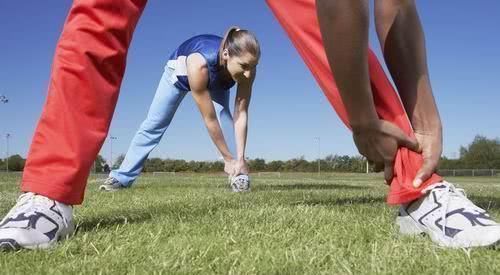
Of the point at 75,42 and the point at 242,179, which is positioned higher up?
the point at 75,42

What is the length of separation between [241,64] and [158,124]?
178 centimetres

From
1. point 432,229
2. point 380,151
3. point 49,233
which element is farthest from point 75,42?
point 432,229

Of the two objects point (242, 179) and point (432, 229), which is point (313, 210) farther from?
point (242, 179)

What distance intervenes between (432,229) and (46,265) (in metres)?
1.35

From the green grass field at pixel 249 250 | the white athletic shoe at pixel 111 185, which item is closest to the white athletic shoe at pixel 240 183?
the white athletic shoe at pixel 111 185

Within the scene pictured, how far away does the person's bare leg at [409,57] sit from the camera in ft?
7.72

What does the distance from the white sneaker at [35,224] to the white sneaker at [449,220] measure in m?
1.36

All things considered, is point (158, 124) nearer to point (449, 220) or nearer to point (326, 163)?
point (449, 220)

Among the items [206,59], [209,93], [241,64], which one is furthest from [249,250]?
[209,93]

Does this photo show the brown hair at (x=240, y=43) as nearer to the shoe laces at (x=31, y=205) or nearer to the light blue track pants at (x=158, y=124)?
the light blue track pants at (x=158, y=124)

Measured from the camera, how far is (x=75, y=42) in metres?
2.53

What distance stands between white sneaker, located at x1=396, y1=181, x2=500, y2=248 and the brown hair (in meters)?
4.18

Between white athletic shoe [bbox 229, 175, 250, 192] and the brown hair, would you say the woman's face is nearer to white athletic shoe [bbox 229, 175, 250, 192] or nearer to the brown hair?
the brown hair

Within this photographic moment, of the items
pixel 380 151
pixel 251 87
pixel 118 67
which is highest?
pixel 251 87
